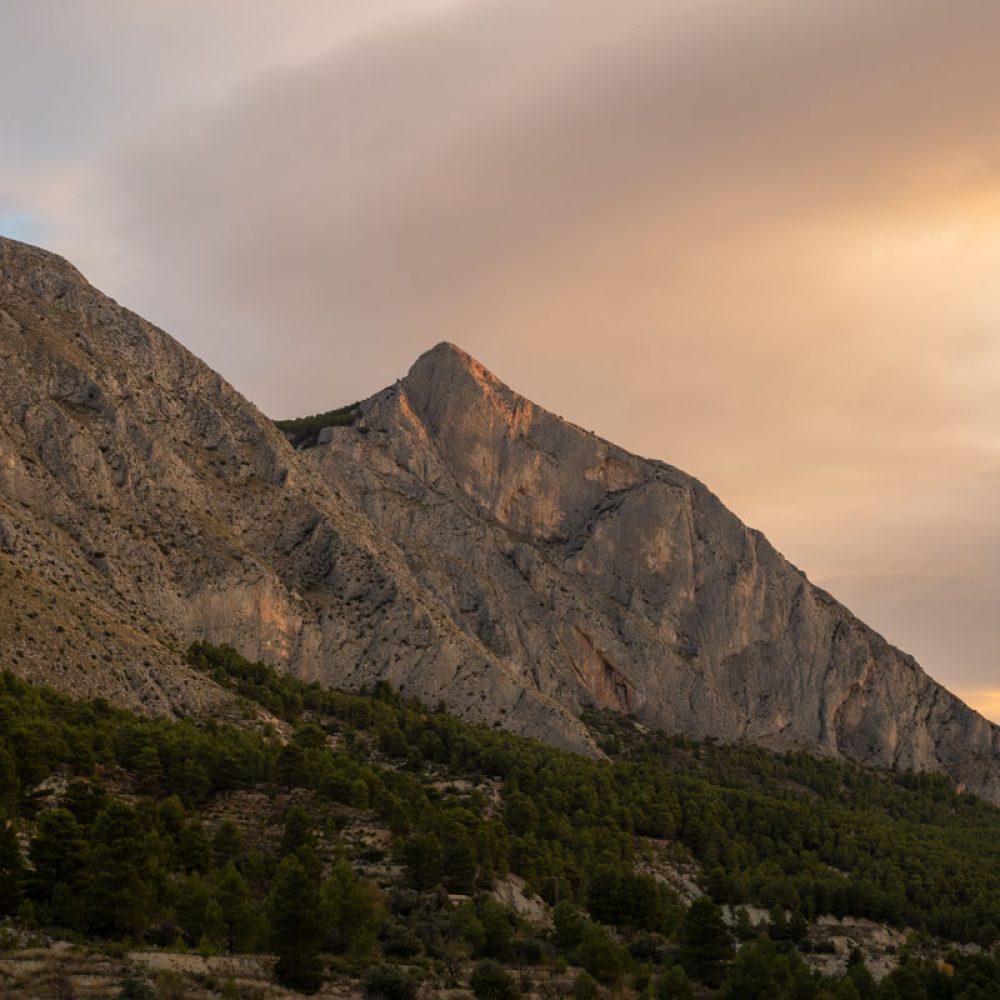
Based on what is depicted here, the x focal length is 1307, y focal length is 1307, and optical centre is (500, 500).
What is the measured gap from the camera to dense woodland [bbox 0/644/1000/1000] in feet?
246

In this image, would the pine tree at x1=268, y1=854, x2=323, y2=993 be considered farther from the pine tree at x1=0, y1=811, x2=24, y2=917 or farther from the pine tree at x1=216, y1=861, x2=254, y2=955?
the pine tree at x1=0, y1=811, x2=24, y2=917

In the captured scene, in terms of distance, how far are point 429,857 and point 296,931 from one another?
94.3 ft

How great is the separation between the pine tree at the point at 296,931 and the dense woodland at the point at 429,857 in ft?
0.50

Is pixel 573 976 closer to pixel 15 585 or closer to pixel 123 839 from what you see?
pixel 123 839

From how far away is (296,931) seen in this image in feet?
232

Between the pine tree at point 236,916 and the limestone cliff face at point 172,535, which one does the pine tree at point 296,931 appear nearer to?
the pine tree at point 236,916

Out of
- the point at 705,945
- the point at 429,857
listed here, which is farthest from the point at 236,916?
the point at 705,945

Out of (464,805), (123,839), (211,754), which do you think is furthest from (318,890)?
(464,805)

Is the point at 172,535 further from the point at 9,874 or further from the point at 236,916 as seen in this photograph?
the point at 236,916

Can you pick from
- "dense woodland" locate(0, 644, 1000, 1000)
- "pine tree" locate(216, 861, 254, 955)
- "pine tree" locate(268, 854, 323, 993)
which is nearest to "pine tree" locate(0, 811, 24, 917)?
"dense woodland" locate(0, 644, 1000, 1000)

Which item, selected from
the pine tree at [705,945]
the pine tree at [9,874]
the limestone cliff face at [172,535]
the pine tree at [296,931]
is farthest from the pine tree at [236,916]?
the limestone cliff face at [172,535]

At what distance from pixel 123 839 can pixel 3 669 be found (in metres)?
50.4

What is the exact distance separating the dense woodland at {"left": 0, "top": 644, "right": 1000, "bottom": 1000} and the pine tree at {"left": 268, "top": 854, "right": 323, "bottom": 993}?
15 centimetres

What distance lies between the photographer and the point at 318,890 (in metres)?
81.9
